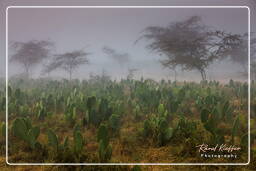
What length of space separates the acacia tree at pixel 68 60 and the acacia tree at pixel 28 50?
4.1 inches

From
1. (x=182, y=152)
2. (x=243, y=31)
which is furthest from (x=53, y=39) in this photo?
(x=243, y=31)

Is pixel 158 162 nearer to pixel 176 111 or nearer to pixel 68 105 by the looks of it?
pixel 176 111

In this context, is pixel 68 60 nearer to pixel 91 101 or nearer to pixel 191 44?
pixel 91 101

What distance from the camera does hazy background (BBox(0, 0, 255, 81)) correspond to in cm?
251

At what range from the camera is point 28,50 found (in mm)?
2584

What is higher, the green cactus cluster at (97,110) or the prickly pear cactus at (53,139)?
the green cactus cluster at (97,110)

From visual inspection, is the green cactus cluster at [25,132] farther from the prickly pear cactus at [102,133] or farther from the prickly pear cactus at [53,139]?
the prickly pear cactus at [102,133]

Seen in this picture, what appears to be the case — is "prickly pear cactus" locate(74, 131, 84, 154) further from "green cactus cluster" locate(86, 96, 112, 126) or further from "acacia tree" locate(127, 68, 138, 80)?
"acacia tree" locate(127, 68, 138, 80)

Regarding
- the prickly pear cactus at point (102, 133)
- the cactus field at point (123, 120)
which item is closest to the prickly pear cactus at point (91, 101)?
the cactus field at point (123, 120)

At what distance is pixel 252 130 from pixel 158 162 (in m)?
0.89

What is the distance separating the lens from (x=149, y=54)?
103 inches

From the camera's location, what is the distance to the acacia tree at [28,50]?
2.56m

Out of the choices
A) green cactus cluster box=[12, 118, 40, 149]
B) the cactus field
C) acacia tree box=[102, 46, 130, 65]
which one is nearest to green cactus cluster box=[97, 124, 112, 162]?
the cactus field

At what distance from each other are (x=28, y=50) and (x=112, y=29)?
0.81 m
